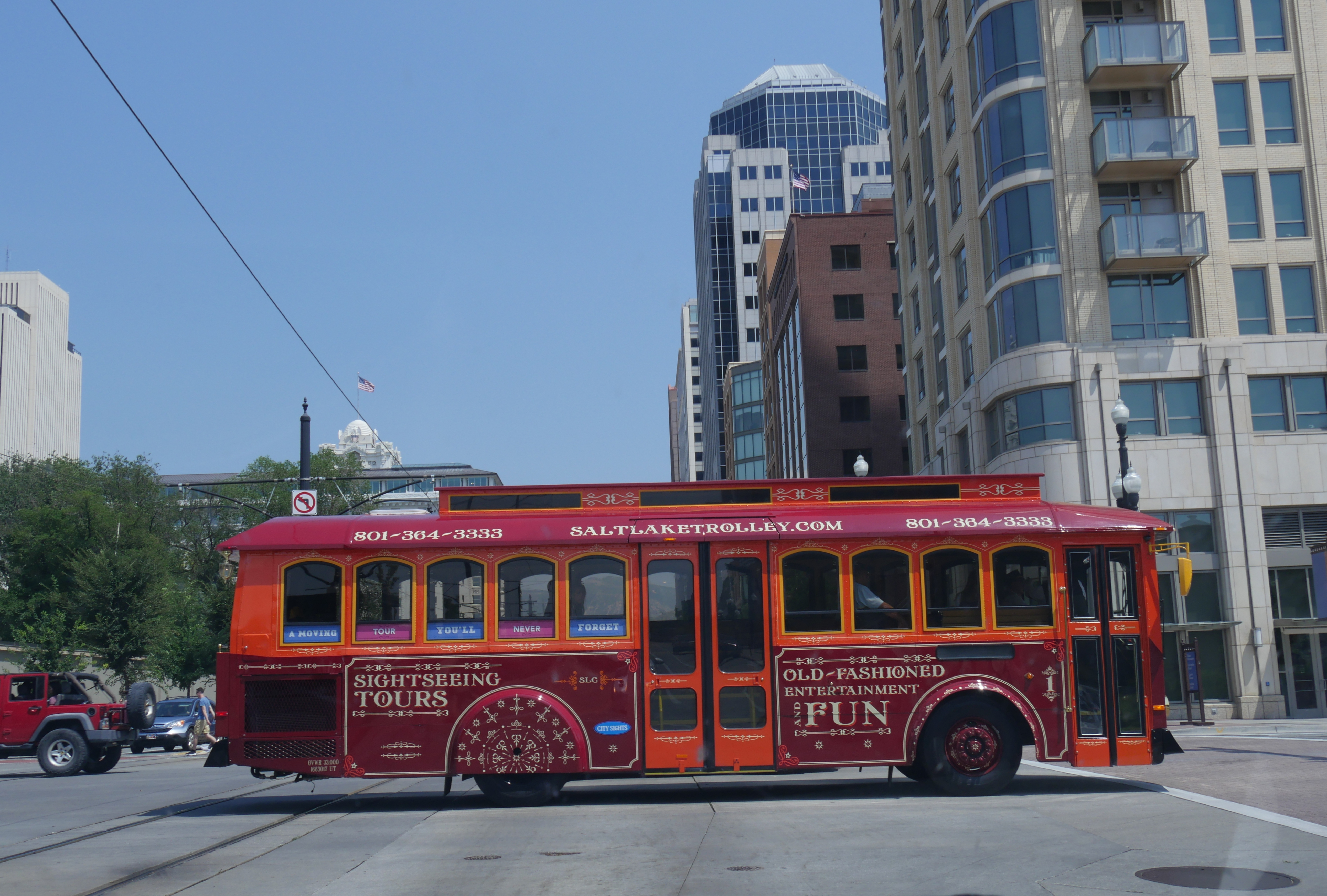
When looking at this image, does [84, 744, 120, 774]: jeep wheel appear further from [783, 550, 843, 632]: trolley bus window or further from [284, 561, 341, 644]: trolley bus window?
[783, 550, 843, 632]: trolley bus window

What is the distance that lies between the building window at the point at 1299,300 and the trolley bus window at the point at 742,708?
2631 centimetres

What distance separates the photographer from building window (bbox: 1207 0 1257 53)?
→ 3500cm

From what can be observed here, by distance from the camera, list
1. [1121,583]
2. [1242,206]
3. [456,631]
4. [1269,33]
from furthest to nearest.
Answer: [1269,33] → [1242,206] → [1121,583] → [456,631]

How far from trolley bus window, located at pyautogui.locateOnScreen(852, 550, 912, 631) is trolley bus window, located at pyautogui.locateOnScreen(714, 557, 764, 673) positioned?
1.09 meters

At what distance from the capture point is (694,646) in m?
13.6

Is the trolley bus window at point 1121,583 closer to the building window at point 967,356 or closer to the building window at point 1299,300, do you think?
the building window at point 1299,300

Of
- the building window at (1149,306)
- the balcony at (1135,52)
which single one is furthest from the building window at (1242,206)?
the balcony at (1135,52)

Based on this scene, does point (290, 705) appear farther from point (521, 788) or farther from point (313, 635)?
point (521, 788)

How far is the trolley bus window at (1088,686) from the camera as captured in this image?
13.5m

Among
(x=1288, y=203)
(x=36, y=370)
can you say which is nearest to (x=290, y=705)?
(x=1288, y=203)

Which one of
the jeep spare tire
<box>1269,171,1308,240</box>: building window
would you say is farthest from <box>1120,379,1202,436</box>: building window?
the jeep spare tire

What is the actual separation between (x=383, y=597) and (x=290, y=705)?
61.2 inches

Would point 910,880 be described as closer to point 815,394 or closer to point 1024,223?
point 1024,223

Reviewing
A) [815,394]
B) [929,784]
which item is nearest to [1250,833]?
[929,784]
